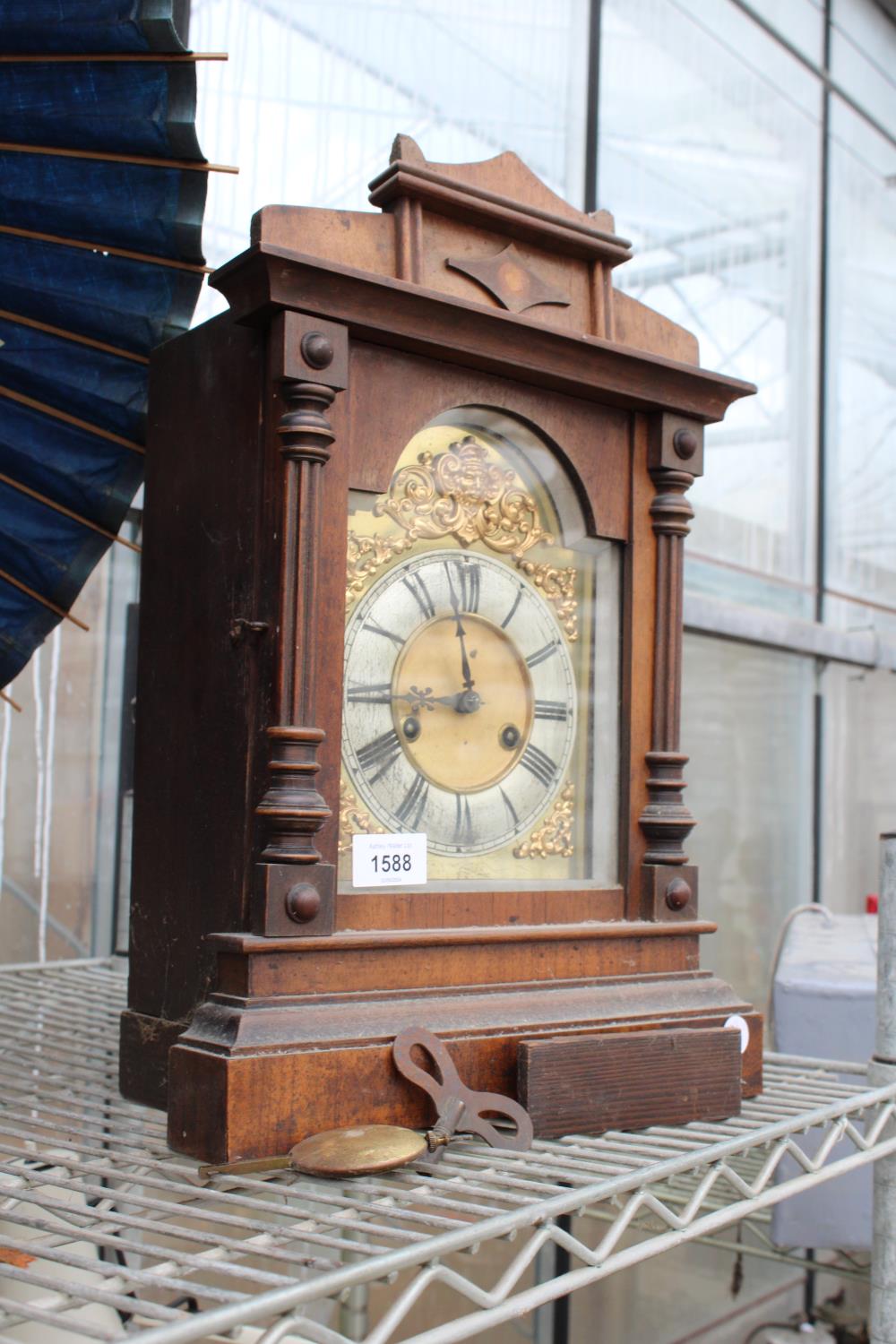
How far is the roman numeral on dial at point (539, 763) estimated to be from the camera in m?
1.41

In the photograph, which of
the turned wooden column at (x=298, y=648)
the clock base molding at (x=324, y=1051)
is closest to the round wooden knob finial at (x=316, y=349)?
the turned wooden column at (x=298, y=648)

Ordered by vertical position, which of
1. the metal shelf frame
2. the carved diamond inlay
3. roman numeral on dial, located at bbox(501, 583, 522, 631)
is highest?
the carved diamond inlay

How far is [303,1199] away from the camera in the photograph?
3.63 feet

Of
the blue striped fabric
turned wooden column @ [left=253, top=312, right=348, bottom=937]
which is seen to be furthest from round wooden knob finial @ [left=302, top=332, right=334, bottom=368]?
the blue striped fabric

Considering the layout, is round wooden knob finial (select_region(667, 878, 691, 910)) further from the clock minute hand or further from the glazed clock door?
the clock minute hand

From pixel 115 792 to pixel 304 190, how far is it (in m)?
1.10

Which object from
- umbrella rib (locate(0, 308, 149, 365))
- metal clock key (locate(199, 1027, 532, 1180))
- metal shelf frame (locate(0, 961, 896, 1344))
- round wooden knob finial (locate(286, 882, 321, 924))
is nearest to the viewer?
metal shelf frame (locate(0, 961, 896, 1344))

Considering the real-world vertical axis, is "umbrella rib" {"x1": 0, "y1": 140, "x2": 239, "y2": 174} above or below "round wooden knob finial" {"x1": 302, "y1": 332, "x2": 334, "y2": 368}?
above

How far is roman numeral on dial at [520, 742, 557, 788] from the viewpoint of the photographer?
55.6 inches

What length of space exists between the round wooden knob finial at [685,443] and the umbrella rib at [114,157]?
20.9 inches

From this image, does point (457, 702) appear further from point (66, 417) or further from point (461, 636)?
point (66, 417)

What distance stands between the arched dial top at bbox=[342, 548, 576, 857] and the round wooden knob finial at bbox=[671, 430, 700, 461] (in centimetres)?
23

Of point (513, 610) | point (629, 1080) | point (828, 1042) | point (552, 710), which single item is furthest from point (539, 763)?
point (828, 1042)

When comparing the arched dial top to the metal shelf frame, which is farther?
the arched dial top
